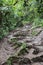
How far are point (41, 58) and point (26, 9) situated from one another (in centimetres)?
1446

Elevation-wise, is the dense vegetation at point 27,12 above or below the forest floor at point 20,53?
below

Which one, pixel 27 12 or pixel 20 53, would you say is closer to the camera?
pixel 20 53

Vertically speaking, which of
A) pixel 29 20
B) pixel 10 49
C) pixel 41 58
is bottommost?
pixel 29 20

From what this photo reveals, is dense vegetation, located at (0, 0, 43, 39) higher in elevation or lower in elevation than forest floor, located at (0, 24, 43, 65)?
lower

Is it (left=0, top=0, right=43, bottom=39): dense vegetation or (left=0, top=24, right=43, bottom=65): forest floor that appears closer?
(left=0, top=24, right=43, bottom=65): forest floor

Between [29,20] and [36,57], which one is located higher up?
[36,57]

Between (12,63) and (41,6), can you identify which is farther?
(41,6)

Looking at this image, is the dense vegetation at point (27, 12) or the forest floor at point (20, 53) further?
the dense vegetation at point (27, 12)

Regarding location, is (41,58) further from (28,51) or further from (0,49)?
(0,49)

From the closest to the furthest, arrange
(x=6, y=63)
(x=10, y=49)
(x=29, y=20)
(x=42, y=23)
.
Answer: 1. (x=6, y=63)
2. (x=10, y=49)
3. (x=42, y=23)
4. (x=29, y=20)

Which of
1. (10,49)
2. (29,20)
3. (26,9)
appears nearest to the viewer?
(10,49)

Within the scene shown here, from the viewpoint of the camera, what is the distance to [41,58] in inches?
287

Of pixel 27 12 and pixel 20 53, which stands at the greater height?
pixel 20 53

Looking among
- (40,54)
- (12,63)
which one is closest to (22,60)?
(12,63)
